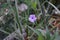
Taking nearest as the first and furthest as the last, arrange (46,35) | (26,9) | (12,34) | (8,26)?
1. (46,35)
2. (12,34)
3. (8,26)
4. (26,9)

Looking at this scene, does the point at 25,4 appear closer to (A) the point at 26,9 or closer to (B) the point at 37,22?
(A) the point at 26,9

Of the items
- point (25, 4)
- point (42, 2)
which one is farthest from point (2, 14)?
point (42, 2)

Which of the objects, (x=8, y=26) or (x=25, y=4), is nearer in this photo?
(x=8, y=26)

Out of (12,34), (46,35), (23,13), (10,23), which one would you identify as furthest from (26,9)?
(46,35)

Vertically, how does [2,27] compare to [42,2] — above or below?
below

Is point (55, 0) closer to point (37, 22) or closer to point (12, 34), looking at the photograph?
point (37, 22)

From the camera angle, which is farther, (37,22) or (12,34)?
(37,22)

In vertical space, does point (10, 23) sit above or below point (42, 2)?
below

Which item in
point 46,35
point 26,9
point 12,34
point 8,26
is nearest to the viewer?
point 46,35

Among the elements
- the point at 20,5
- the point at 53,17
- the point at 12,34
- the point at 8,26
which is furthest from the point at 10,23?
the point at 53,17
